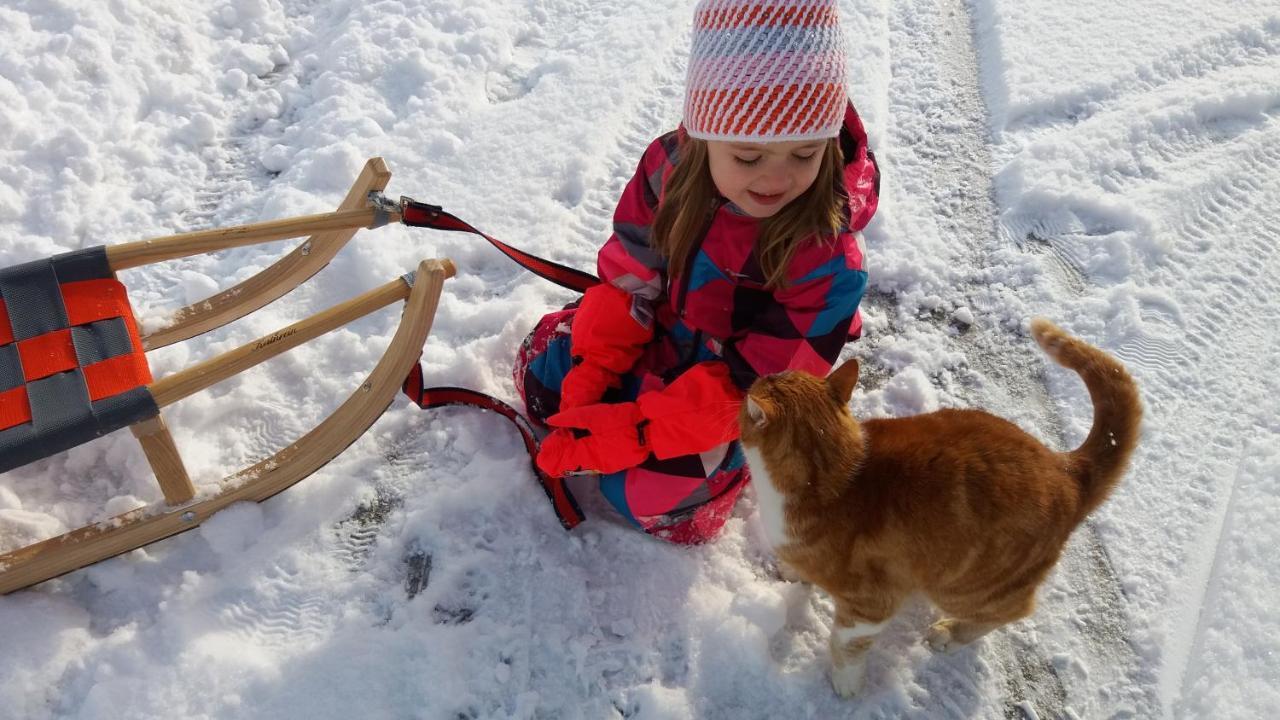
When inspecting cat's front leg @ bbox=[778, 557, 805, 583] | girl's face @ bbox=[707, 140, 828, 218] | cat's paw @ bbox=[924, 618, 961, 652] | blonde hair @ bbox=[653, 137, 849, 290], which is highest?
girl's face @ bbox=[707, 140, 828, 218]

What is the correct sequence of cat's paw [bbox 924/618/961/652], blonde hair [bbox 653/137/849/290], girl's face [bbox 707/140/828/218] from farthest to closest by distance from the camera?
cat's paw [bbox 924/618/961/652]
blonde hair [bbox 653/137/849/290]
girl's face [bbox 707/140/828/218]

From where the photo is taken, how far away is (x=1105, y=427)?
1524 millimetres

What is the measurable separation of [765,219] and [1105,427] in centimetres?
83

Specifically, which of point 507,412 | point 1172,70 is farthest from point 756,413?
point 1172,70

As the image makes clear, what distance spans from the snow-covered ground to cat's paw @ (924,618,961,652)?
0.16ft

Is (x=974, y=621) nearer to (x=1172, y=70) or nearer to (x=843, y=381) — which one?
(x=843, y=381)

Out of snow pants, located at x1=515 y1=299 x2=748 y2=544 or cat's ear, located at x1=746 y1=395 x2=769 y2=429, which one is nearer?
cat's ear, located at x1=746 y1=395 x2=769 y2=429

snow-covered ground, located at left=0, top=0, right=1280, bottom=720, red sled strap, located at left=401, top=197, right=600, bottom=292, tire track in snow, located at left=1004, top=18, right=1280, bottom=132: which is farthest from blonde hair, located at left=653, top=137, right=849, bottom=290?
tire track in snow, located at left=1004, top=18, right=1280, bottom=132

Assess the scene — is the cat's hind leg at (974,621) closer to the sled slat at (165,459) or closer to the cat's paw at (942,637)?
the cat's paw at (942,637)

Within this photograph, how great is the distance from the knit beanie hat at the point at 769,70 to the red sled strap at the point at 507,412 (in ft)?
3.39

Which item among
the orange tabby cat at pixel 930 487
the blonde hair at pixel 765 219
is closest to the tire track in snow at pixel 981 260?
the orange tabby cat at pixel 930 487

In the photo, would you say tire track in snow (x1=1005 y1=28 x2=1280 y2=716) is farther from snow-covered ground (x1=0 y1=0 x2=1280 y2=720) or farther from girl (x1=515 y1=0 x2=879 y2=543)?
girl (x1=515 y1=0 x2=879 y2=543)

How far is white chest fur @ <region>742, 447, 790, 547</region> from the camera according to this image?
5.27 ft

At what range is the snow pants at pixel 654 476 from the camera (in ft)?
6.09
